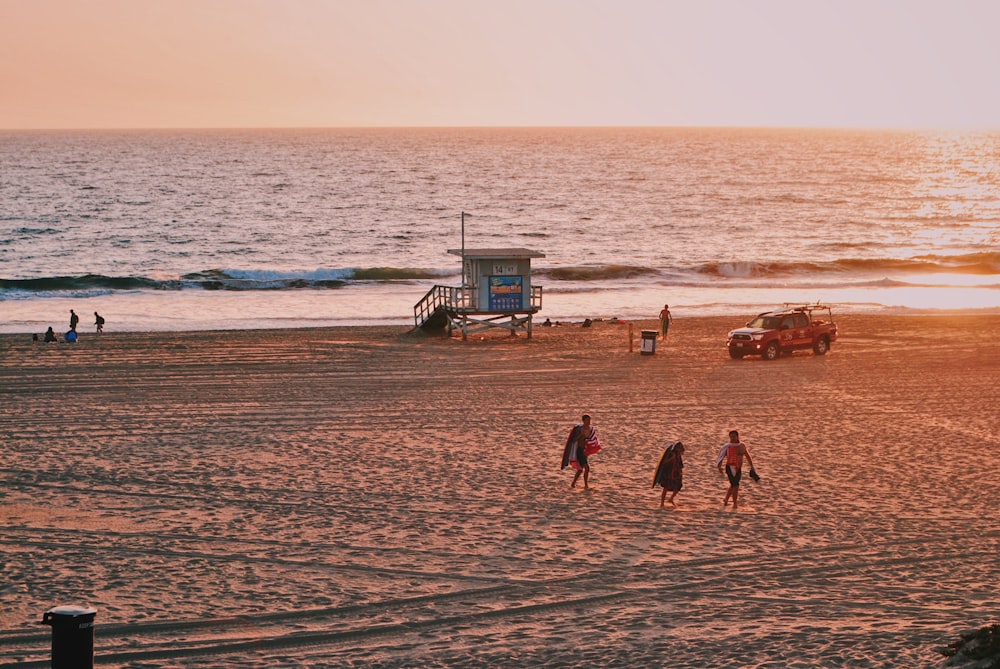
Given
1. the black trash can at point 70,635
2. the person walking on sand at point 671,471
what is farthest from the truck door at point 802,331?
the black trash can at point 70,635

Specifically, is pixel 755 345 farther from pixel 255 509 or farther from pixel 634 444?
pixel 255 509

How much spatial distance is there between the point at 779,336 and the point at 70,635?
3021 cm

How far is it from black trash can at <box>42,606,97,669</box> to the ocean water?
3921cm

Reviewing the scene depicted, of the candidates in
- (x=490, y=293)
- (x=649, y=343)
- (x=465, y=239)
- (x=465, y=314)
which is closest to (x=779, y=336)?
(x=649, y=343)

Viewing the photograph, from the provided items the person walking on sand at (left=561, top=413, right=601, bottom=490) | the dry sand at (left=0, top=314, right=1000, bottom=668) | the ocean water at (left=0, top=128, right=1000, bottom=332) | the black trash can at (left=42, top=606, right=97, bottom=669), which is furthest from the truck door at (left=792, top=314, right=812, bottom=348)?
the black trash can at (left=42, top=606, right=97, bottom=669)

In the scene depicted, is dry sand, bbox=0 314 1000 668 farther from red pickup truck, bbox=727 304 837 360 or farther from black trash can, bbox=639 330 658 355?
black trash can, bbox=639 330 658 355

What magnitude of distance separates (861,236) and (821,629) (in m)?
82.0

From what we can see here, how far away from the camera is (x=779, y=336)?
3562 cm

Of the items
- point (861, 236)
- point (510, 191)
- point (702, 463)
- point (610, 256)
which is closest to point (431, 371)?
point (702, 463)

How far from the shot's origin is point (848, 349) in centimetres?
3769

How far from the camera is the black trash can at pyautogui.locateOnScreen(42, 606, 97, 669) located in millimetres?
7547

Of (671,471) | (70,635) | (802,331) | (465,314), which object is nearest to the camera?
(70,635)

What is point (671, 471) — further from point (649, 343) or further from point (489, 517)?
point (649, 343)

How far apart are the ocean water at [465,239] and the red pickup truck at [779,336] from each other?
46.2 ft
